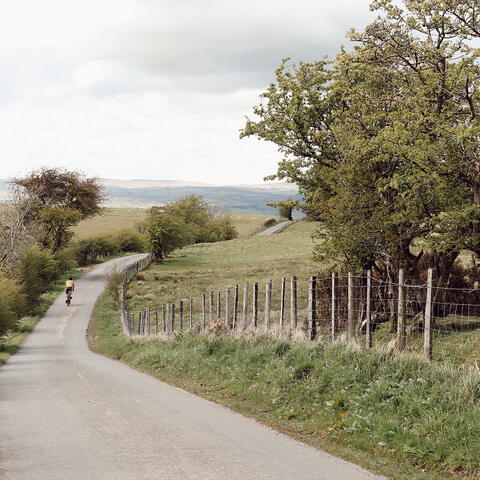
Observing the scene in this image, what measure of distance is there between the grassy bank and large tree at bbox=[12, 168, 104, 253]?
6849 centimetres

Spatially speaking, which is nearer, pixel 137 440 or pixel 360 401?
pixel 137 440

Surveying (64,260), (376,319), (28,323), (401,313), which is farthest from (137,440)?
(64,260)

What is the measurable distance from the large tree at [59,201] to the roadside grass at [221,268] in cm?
1187

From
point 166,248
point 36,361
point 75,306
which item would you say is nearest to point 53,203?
point 166,248

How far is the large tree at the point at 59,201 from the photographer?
274ft

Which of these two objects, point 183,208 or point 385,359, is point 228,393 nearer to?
point 385,359

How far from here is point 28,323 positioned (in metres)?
53.4

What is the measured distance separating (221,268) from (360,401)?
67.9 metres

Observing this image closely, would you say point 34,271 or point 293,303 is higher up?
point 293,303

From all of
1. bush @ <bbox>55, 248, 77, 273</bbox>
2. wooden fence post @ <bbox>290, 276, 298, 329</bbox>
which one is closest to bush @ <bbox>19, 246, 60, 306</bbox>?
bush @ <bbox>55, 248, 77, 273</bbox>

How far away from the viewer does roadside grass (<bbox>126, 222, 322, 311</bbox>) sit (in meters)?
61.9

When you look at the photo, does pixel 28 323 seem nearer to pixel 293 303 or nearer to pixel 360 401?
pixel 293 303

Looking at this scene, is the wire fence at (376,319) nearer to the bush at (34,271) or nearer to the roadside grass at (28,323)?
the roadside grass at (28,323)

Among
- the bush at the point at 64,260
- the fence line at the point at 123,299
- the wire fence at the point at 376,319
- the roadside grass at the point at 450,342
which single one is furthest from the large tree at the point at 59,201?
the roadside grass at the point at 450,342
